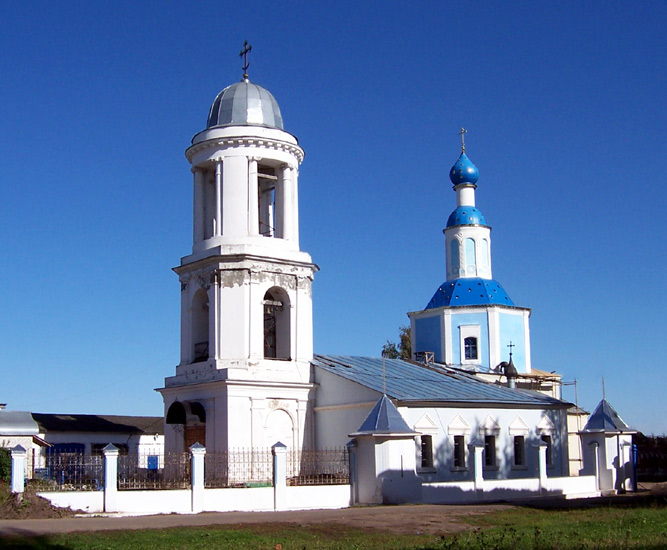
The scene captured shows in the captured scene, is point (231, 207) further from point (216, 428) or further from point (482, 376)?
point (482, 376)

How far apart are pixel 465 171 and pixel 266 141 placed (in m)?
15.2

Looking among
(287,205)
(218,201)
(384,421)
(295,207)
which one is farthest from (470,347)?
(384,421)

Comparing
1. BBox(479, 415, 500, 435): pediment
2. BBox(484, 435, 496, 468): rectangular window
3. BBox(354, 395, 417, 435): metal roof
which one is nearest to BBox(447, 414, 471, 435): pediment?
BBox(479, 415, 500, 435): pediment

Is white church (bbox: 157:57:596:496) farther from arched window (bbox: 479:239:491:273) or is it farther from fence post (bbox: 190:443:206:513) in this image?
arched window (bbox: 479:239:491:273)

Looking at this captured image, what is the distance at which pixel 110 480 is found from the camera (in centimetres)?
2059

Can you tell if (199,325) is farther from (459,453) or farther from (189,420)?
(459,453)

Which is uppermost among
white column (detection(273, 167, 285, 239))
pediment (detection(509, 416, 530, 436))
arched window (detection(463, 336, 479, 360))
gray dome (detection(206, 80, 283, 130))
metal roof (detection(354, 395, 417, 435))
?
gray dome (detection(206, 80, 283, 130))

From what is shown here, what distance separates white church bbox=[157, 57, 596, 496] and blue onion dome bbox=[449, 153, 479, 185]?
40.4 ft

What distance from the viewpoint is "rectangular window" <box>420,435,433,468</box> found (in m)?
27.4

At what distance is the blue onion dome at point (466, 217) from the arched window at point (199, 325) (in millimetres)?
15344

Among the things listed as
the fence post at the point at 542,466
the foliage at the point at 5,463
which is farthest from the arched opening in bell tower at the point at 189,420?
the fence post at the point at 542,466

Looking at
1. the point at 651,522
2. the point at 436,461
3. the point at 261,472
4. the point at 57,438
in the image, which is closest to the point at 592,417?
the point at 436,461

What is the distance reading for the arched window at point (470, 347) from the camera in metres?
39.6

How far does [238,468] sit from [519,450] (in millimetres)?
9691
